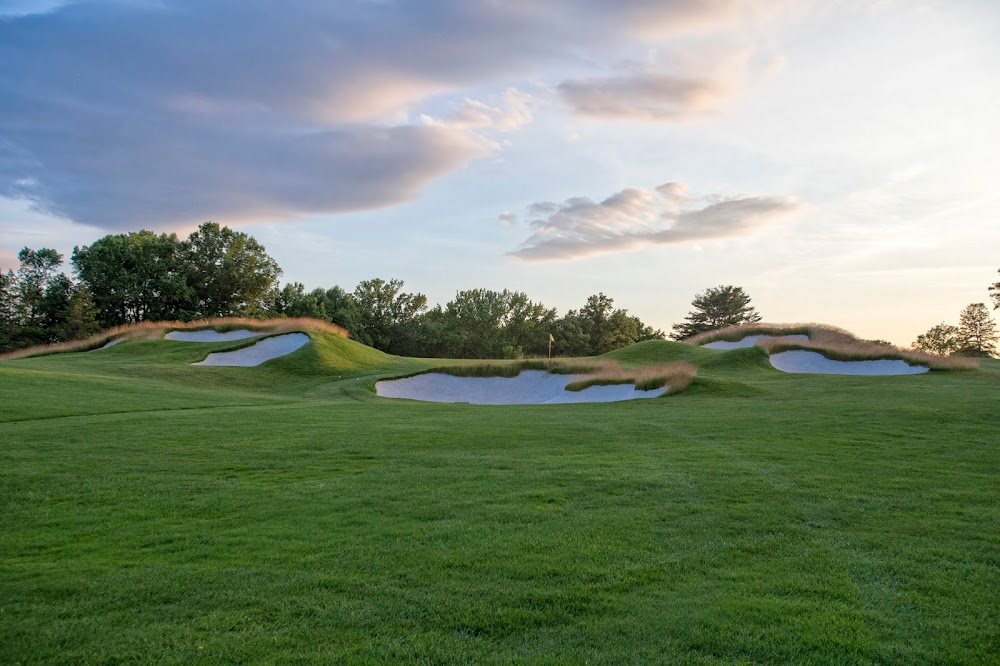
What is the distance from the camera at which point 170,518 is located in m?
6.73

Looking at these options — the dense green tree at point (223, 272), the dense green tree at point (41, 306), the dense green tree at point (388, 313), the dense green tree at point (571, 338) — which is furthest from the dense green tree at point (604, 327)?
the dense green tree at point (41, 306)

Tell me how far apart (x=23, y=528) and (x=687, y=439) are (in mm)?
9366

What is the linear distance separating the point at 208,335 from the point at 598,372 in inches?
894

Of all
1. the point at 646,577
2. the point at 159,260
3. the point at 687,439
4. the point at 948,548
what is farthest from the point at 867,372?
the point at 159,260

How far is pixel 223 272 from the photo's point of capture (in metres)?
63.1

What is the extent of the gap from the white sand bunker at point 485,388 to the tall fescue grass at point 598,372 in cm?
26

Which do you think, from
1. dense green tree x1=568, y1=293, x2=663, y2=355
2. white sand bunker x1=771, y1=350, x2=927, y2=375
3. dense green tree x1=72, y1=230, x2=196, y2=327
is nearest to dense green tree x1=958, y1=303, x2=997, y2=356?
dense green tree x1=568, y1=293, x2=663, y2=355

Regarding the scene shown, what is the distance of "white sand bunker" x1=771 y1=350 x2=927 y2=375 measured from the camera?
25.4 metres

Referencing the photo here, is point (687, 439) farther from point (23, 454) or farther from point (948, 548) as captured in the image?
point (23, 454)

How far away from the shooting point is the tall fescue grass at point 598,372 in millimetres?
21266

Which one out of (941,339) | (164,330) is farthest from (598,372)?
(941,339)

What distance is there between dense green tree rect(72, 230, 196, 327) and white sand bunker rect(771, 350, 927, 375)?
5074 centimetres

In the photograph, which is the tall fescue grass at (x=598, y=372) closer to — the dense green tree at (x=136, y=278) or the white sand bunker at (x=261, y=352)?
the white sand bunker at (x=261, y=352)

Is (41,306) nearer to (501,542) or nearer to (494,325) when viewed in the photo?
(494,325)
